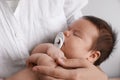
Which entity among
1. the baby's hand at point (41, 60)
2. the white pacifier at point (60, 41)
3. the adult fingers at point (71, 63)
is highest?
the white pacifier at point (60, 41)

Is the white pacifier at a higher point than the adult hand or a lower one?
higher

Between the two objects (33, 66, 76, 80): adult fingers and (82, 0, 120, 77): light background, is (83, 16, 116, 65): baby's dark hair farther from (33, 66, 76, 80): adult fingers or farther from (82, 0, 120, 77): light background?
(82, 0, 120, 77): light background

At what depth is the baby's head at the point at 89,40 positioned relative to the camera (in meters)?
0.81

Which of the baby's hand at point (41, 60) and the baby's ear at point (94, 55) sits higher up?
the baby's hand at point (41, 60)

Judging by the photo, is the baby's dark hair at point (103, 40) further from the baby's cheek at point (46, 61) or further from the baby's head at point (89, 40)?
the baby's cheek at point (46, 61)

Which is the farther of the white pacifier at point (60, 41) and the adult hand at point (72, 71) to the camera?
the white pacifier at point (60, 41)

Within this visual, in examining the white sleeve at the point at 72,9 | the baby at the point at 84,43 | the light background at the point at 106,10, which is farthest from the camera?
the light background at the point at 106,10

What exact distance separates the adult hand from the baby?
0.05m

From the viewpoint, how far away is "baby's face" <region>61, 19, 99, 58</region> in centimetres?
80

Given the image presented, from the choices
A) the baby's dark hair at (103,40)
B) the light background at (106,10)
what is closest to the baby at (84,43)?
the baby's dark hair at (103,40)

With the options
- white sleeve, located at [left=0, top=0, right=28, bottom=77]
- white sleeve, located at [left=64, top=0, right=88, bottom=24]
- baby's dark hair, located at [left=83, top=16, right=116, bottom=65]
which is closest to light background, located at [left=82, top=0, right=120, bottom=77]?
white sleeve, located at [left=64, top=0, right=88, bottom=24]

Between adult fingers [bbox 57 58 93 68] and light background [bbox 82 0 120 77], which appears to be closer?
adult fingers [bbox 57 58 93 68]

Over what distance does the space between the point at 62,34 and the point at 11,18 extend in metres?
0.17

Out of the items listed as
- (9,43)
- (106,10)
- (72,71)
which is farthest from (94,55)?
(106,10)
